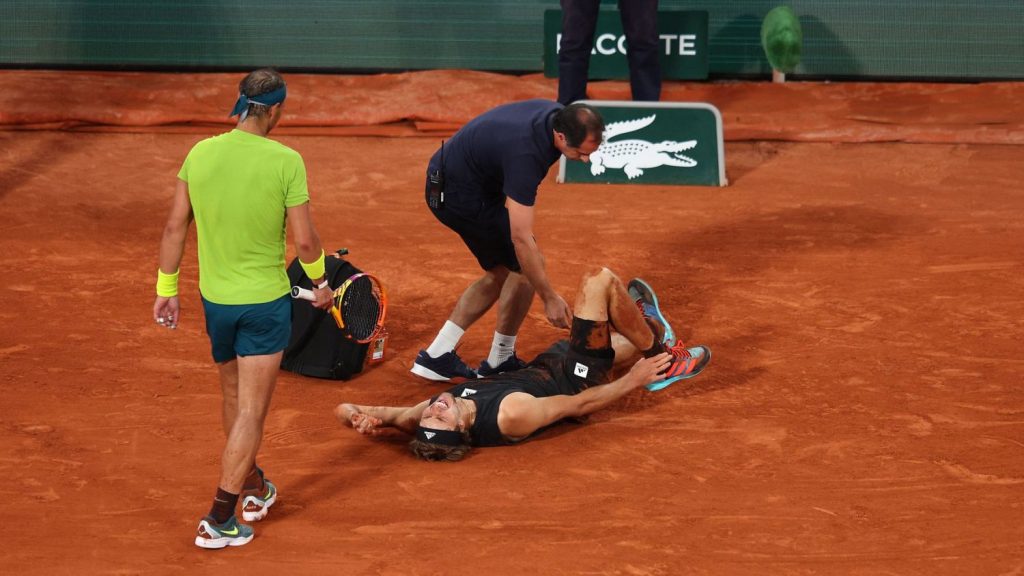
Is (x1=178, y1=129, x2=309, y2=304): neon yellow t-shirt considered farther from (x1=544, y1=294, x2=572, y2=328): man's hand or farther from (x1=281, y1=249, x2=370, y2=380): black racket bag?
(x1=281, y1=249, x2=370, y2=380): black racket bag

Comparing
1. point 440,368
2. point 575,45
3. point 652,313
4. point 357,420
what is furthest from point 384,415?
point 575,45

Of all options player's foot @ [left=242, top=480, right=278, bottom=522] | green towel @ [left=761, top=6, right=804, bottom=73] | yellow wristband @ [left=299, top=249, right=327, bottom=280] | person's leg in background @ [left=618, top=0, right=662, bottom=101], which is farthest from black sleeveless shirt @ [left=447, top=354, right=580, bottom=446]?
green towel @ [left=761, top=6, right=804, bottom=73]

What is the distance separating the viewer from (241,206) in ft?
17.6

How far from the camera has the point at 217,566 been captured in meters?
5.50

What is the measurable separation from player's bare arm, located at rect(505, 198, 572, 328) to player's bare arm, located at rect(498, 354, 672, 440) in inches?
16.3

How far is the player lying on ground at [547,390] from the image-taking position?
257 inches

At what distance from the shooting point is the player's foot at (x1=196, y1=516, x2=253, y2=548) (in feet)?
18.3

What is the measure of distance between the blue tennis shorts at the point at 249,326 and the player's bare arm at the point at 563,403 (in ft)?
4.71

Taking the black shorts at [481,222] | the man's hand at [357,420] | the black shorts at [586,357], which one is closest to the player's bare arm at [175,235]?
the man's hand at [357,420]

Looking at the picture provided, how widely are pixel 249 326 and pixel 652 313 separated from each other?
3.00 meters

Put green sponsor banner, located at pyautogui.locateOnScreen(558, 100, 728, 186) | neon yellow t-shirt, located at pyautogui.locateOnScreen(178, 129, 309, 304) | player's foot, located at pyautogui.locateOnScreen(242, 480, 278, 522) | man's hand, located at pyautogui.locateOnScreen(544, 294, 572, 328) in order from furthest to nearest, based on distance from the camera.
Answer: green sponsor banner, located at pyautogui.locateOnScreen(558, 100, 728, 186), man's hand, located at pyautogui.locateOnScreen(544, 294, 572, 328), player's foot, located at pyautogui.locateOnScreen(242, 480, 278, 522), neon yellow t-shirt, located at pyautogui.locateOnScreen(178, 129, 309, 304)

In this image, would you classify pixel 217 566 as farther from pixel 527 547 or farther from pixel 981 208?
pixel 981 208

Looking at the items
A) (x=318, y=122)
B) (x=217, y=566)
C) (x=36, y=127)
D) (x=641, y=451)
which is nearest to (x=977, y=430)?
(x=641, y=451)

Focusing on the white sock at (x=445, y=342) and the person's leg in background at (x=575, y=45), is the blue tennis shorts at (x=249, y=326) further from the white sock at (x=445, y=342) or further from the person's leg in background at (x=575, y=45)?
the person's leg in background at (x=575, y=45)
